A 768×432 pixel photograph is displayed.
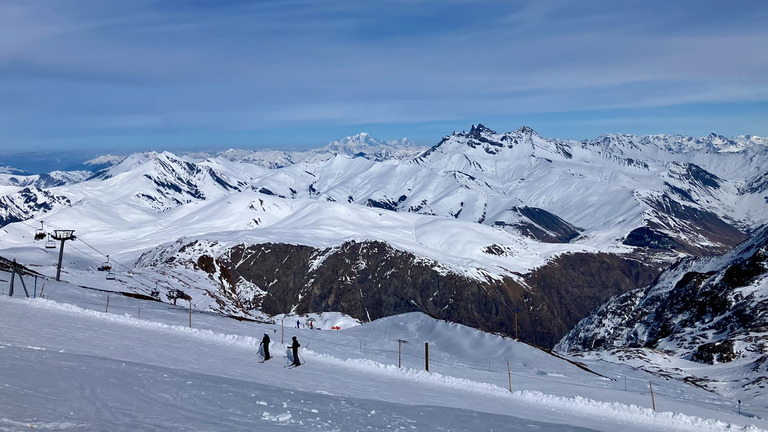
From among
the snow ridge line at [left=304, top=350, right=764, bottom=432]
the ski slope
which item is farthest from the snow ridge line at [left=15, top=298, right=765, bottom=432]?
the ski slope

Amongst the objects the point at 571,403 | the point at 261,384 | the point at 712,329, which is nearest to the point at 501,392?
the point at 571,403

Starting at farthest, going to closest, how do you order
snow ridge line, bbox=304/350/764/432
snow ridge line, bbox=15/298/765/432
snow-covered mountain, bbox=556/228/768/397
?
1. snow-covered mountain, bbox=556/228/768/397
2. snow ridge line, bbox=15/298/765/432
3. snow ridge line, bbox=304/350/764/432

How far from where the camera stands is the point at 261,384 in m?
30.7

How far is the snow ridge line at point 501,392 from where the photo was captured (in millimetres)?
33625

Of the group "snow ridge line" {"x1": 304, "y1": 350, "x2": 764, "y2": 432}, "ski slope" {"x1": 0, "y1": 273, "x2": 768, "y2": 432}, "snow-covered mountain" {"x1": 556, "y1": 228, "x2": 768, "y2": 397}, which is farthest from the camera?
"snow-covered mountain" {"x1": 556, "y1": 228, "x2": 768, "y2": 397}

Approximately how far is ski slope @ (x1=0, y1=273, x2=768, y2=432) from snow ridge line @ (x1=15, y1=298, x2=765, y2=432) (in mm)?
106

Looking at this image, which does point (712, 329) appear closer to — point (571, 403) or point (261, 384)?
point (571, 403)

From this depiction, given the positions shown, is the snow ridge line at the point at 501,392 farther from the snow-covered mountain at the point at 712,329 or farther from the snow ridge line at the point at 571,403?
the snow-covered mountain at the point at 712,329

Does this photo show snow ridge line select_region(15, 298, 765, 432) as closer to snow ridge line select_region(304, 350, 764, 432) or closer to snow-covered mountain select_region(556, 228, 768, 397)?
snow ridge line select_region(304, 350, 764, 432)

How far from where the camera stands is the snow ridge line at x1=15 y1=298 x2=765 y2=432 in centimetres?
3362

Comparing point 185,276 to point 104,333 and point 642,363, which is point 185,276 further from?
point 104,333

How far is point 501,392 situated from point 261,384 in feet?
54.6

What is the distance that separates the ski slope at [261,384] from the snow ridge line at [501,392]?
0.11 m

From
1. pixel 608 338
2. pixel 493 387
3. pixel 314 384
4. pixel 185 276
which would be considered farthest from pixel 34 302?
pixel 608 338
